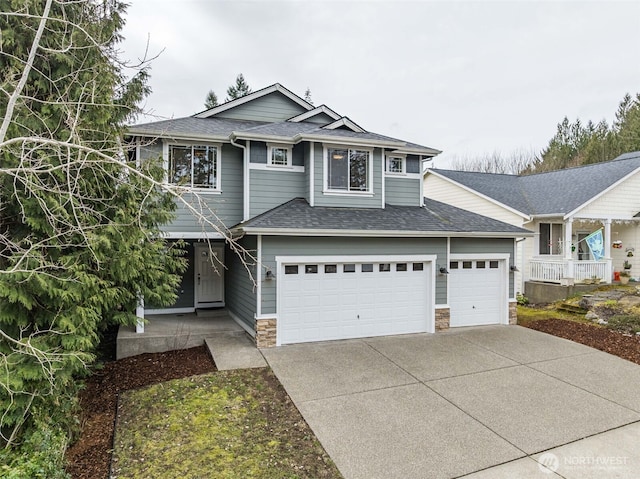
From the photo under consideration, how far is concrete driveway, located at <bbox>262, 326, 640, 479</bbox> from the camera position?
4441 mm

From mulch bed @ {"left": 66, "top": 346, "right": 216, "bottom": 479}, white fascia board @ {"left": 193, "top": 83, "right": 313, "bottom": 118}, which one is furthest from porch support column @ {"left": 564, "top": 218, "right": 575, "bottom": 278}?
mulch bed @ {"left": 66, "top": 346, "right": 216, "bottom": 479}

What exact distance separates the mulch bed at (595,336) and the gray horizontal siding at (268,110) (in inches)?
430

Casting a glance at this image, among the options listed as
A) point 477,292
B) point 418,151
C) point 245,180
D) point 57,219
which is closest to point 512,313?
point 477,292

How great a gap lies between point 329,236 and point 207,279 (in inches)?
209

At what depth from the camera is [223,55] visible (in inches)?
675

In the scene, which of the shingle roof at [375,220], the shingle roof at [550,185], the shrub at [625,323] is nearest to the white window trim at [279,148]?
the shingle roof at [375,220]

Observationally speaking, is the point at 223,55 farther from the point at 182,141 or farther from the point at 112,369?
the point at 112,369

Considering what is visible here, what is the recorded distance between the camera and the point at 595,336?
9.95 metres

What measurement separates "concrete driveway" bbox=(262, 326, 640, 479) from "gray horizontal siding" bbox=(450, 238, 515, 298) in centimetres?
262

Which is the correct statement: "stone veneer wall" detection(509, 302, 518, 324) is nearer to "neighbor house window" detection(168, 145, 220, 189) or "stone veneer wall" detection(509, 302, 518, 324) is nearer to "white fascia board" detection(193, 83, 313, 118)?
"neighbor house window" detection(168, 145, 220, 189)

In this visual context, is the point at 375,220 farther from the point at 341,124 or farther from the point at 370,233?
Result: the point at 341,124

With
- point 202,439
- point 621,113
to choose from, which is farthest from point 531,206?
point 621,113

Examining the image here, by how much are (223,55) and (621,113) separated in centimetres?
3344

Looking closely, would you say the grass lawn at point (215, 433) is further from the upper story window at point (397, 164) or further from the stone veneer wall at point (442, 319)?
the upper story window at point (397, 164)
